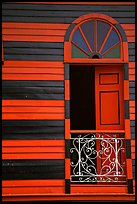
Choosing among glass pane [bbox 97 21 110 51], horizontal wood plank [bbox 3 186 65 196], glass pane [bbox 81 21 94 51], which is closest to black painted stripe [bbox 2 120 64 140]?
horizontal wood plank [bbox 3 186 65 196]

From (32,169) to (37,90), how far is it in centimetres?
164

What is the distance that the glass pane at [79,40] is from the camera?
28.2 feet

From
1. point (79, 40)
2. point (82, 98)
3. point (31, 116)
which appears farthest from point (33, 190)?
point (82, 98)

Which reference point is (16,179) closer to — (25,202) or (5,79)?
(25,202)

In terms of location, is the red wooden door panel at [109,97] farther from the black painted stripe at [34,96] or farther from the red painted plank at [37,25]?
the red painted plank at [37,25]

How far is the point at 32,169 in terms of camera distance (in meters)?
8.06

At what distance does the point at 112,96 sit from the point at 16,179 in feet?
8.95

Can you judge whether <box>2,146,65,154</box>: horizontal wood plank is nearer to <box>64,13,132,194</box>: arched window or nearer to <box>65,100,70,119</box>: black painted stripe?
<box>64,13,132,194</box>: arched window

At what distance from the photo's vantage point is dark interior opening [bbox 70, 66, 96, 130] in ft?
37.9

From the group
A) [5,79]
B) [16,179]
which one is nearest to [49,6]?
[5,79]

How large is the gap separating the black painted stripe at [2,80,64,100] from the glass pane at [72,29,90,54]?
36.5 inches

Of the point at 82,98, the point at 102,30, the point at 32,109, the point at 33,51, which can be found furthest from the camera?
the point at 82,98

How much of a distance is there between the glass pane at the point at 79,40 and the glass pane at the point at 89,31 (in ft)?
0.39

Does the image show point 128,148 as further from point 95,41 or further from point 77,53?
point 95,41
